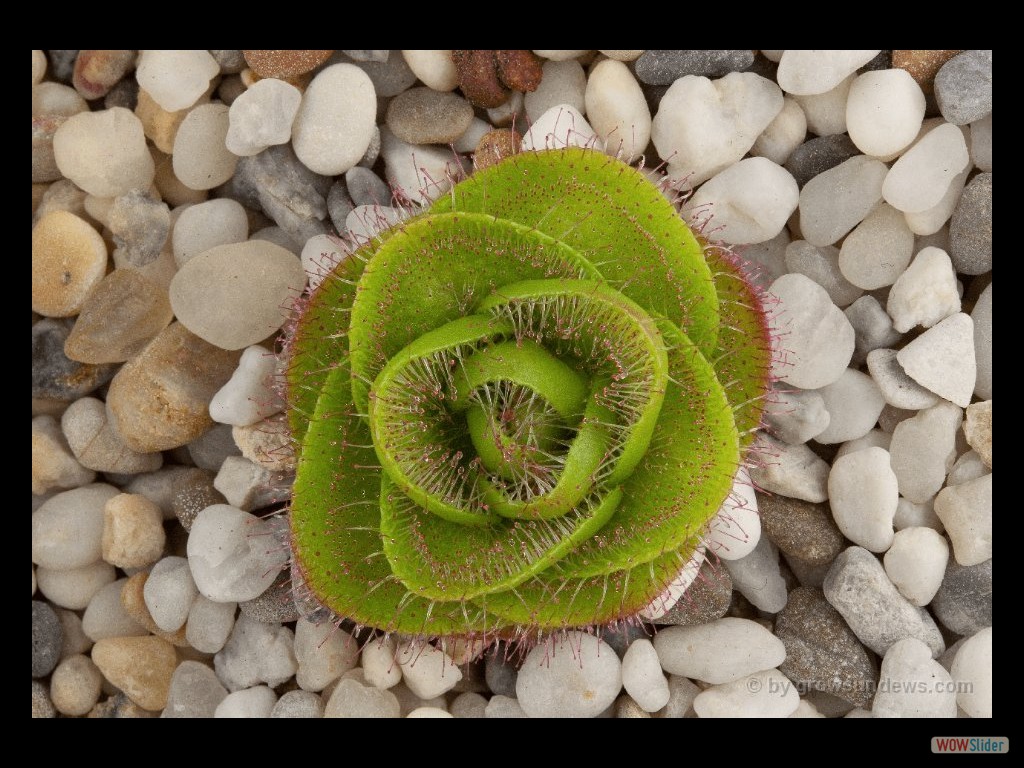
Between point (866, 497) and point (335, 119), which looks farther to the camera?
point (335, 119)

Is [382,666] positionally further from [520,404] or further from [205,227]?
[205,227]

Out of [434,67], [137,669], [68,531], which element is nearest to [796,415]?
[434,67]

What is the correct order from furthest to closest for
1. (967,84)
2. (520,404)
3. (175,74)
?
(175,74) → (967,84) → (520,404)

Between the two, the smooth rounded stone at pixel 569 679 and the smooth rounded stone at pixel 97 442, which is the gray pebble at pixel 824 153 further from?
the smooth rounded stone at pixel 97 442

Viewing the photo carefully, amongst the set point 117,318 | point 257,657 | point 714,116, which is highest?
point 714,116

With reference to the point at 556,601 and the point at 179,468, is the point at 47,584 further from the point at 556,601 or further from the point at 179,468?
the point at 556,601

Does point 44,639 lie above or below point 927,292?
below

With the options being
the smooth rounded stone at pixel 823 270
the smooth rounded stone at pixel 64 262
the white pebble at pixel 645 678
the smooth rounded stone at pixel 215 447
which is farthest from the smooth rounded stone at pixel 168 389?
the smooth rounded stone at pixel 823 270

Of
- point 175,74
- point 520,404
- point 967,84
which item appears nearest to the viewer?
point 520,404
